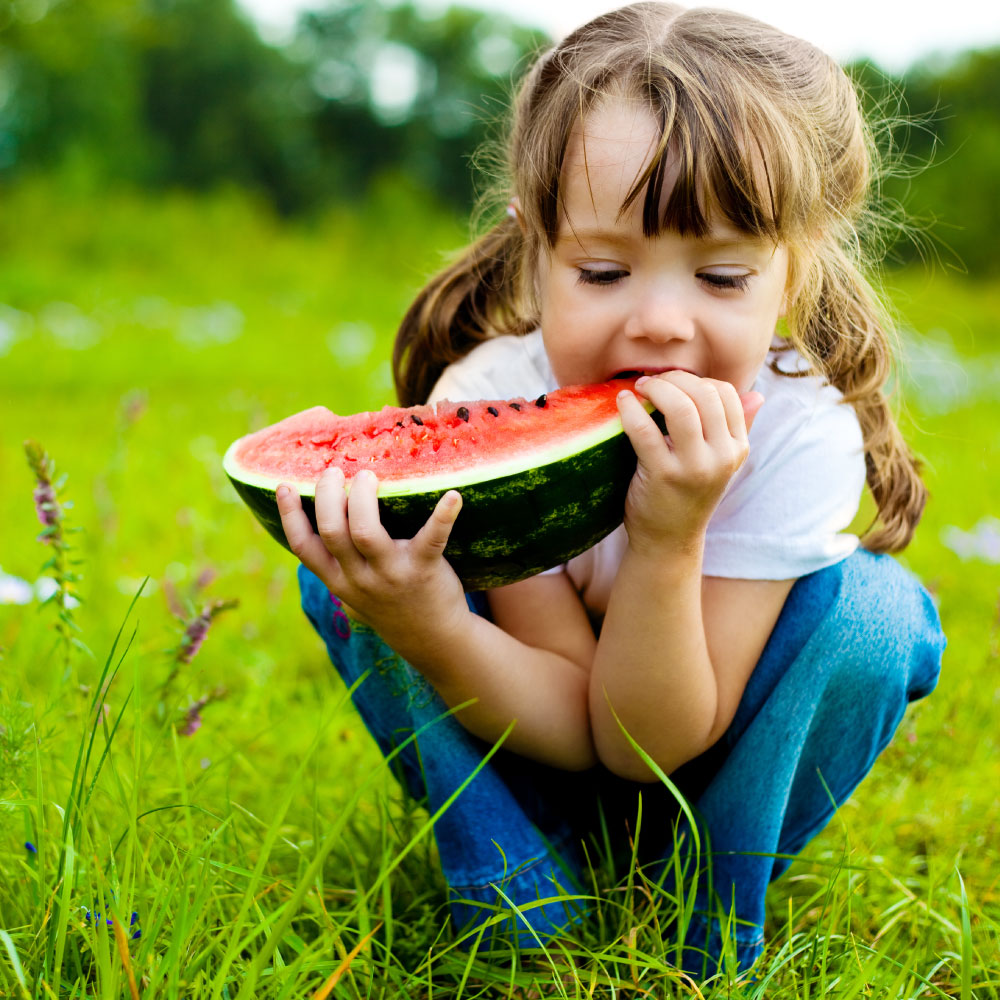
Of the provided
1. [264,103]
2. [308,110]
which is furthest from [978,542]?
[308,110]

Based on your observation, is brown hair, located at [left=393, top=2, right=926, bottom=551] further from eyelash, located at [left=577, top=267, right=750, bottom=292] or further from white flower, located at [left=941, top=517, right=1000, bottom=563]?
white flower, located at [left=941, top=517, right=1000, bottom=563]

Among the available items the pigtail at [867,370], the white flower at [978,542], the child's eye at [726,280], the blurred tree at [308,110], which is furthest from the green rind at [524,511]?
the blurred tree at [308,110]

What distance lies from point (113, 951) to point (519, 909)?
0.55 m

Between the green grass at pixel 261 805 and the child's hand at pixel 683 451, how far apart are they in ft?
1.69

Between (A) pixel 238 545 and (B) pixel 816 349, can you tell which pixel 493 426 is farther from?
(A) pixel 238 545

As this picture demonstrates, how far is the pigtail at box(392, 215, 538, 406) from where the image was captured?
218 centimetres

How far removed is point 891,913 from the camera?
1.79 meters

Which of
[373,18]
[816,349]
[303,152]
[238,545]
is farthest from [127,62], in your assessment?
[816,349]

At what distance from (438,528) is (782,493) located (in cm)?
70

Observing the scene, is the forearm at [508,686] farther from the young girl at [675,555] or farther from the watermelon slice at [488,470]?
the watermelon slice at [488,470]

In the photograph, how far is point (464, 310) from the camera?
2.23 metres

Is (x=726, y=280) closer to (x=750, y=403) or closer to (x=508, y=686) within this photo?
(x=750, y=403)

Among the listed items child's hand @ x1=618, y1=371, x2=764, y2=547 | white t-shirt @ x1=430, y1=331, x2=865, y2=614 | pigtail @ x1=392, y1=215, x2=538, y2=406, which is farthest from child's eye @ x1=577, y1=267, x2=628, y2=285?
pigtail @ x1=392, y1=215, x2=538, y2=406

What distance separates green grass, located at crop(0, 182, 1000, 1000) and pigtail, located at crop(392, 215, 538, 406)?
0.68 m
